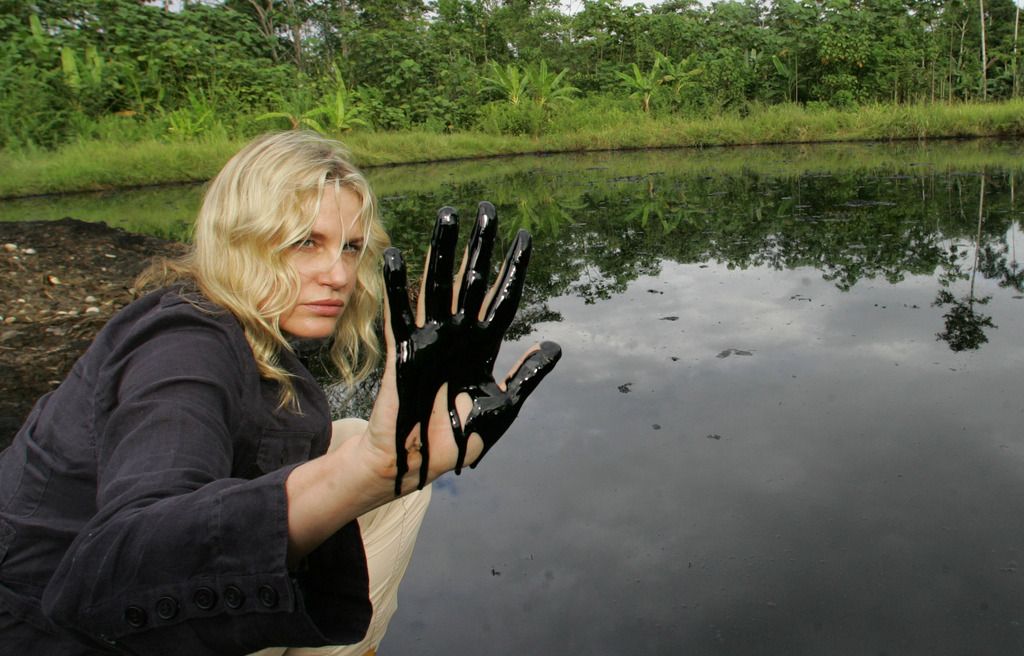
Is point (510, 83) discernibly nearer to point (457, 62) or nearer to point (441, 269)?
point (457, 62)

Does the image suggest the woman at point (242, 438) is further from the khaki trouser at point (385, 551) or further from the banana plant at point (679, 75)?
the banana plant at point (679, 75)

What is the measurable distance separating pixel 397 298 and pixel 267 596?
0.36 meters

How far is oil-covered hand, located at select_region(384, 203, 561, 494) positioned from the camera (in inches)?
35.2

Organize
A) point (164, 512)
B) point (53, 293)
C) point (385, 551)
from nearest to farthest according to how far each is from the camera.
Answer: point (164, 512), point (385, 551), point (53, 293)

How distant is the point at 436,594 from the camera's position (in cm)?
198

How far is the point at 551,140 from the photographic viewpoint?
1648 centimetres

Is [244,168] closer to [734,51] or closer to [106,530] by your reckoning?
[106,530]

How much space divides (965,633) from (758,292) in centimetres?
311

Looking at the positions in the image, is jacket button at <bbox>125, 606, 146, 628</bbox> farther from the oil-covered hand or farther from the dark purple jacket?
the oil-covered hand

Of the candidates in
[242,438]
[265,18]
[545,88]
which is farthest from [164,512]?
[265,18]

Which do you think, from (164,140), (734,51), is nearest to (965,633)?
(164,140)

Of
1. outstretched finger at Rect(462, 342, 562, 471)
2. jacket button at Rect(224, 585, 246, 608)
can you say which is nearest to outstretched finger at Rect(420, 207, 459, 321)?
outstretched finger at Rect(462, 342, 562, 471)

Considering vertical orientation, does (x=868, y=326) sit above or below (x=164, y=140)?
below

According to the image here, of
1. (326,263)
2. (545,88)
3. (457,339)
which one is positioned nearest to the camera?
(457,339)
